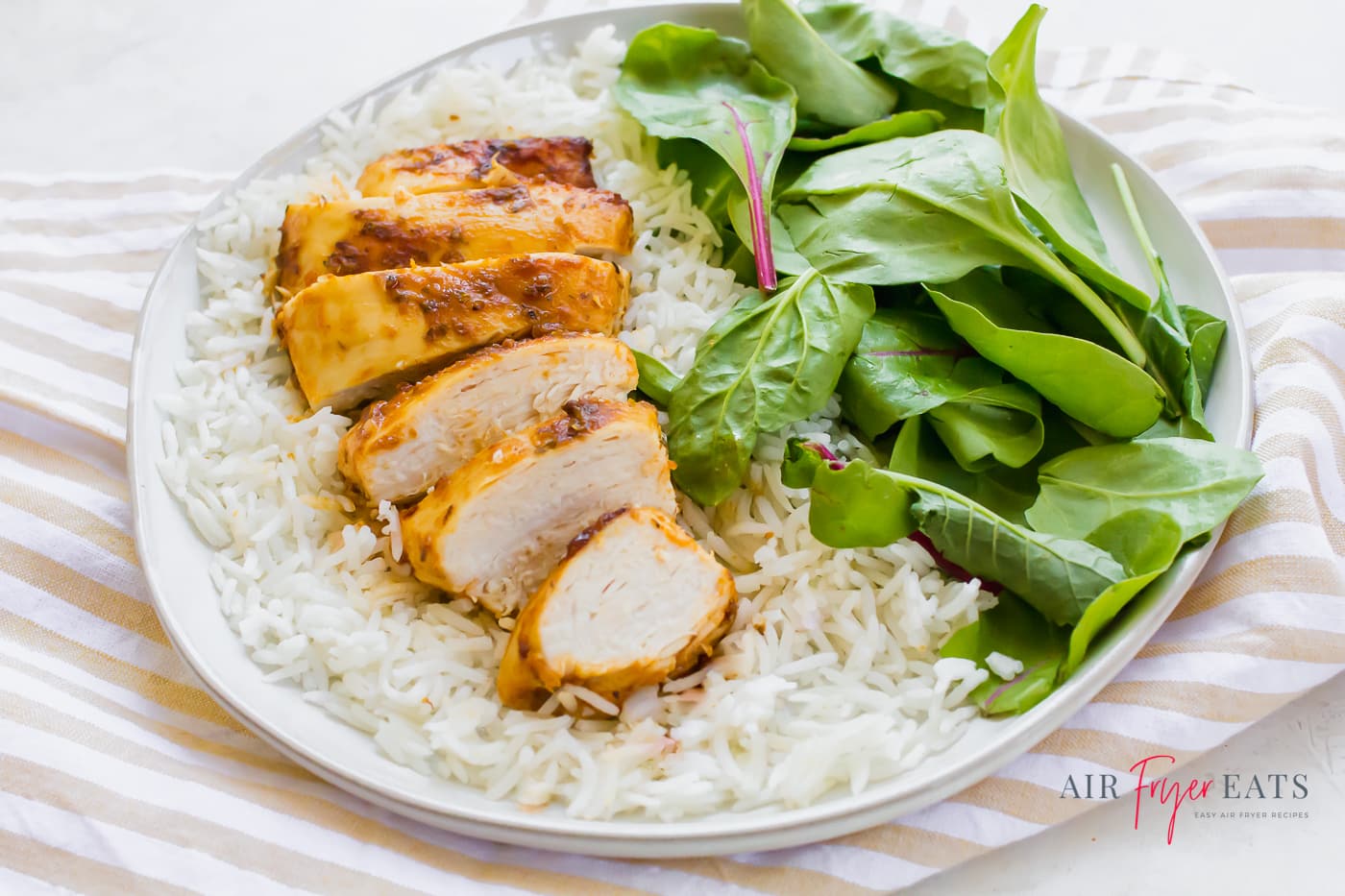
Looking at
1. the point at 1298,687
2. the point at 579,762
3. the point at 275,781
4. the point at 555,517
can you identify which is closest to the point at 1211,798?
the point at 1298,687

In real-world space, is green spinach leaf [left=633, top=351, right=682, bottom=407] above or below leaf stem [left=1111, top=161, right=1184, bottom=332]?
below

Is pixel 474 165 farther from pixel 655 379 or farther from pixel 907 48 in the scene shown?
pixel 907 48

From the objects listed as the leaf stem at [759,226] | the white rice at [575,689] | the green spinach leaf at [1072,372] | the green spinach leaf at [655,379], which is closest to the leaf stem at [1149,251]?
A: the green spinach leaf at [1072,372]

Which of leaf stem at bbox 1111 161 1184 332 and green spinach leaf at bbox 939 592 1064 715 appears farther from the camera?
leaf stem at bbox 1111 161 1184 332

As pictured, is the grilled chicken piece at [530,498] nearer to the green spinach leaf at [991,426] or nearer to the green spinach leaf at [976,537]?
the green spinach leaf at [976,537]

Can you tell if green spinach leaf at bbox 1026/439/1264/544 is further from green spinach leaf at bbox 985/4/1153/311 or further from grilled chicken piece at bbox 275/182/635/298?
grilled chicken piece at bbox 275/182/635/298

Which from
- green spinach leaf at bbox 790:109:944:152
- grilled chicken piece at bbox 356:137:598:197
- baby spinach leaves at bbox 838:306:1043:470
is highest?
green spinach leaf at bbox 790:109:944:152

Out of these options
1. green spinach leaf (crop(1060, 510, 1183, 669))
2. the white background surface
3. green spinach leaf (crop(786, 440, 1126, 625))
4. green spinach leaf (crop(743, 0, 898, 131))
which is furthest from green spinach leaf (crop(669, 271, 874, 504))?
the white background surface

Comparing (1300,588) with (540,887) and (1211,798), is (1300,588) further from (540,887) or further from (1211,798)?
(540,887)
